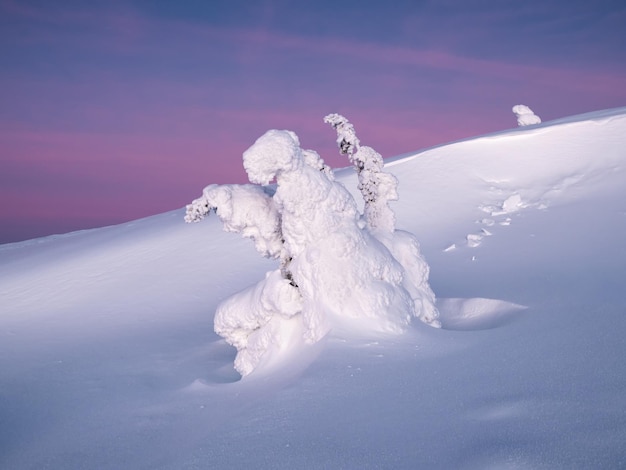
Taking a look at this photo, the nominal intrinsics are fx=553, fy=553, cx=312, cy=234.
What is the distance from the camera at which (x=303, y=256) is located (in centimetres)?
696

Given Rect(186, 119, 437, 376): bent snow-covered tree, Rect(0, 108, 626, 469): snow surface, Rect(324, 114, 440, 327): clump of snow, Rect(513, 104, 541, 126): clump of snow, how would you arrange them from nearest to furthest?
Rect(0, 108, 626, 469): snow surface → Rect(186, 119, 437, 376): bent snow-covered tree → Rect(324, 114, 440, 327): clump of snow → Rect(513, 104, 541, 126): clump of snow

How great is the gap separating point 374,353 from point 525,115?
59.0 ft

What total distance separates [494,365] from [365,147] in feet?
13.9

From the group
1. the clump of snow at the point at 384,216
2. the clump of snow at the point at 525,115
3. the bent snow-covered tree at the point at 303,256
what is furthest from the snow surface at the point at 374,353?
the clump of snow at the point at 525,115

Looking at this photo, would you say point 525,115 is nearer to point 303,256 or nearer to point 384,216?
point 384,216

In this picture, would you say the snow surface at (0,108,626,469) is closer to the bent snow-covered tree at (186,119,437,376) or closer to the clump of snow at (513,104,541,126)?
the bent snow-covered tree at (186,119,437,376)

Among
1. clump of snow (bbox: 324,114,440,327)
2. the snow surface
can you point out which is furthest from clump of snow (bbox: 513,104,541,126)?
clump of snow (bbox: 324,114,440,327)

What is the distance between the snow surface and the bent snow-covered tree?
419mm

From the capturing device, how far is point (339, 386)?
5074 mm

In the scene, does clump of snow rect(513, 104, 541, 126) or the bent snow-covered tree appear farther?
clump of snow rect(513, 104, 541, 126)

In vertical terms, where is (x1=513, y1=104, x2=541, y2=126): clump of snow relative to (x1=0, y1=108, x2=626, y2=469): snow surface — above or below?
above

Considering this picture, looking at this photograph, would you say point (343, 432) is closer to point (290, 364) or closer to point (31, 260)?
point (290, 364)

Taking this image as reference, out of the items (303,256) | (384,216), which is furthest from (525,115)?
(303,256)

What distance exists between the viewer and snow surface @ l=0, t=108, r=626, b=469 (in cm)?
396
